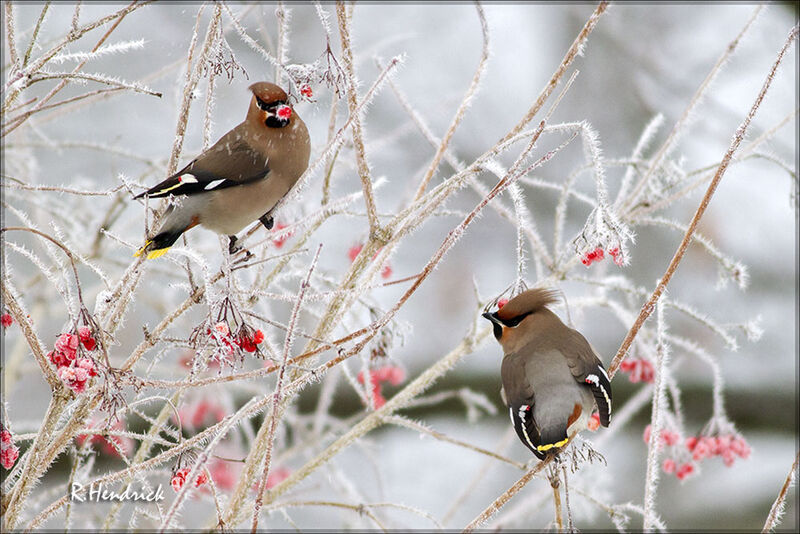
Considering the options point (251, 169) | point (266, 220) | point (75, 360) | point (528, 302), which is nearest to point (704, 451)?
point (528, 302)

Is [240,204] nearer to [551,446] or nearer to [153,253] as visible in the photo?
[153,253]

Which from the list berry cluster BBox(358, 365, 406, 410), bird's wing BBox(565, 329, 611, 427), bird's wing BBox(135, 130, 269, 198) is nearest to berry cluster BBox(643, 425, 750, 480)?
bird's wing BBox(565, 329, 611, 427)

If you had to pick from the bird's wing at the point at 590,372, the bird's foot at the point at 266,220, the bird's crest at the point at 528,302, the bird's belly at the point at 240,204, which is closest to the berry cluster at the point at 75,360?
the bird's belly at the point at 240,204

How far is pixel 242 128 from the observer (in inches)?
115

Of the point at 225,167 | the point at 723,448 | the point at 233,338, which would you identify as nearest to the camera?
the point at 233,338

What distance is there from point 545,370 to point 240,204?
41.1 inches

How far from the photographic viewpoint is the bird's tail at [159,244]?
2.35 meters

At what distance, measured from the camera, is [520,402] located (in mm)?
A: 2938

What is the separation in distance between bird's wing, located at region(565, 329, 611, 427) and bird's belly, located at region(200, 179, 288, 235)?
3.29ft

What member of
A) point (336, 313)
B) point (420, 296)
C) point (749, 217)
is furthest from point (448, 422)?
point (336, 313)

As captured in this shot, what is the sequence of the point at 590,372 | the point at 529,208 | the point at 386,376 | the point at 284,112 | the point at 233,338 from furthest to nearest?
the point at 529,208 → the point at 386,376 → the point at 590,372 → the point at 284,112 → the point at 233,338

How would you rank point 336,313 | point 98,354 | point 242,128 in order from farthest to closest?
point 242,128 → point 336,313 → point 98,354

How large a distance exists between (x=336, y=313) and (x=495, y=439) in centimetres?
471

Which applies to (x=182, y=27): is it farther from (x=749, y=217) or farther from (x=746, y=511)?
(x=746, y=511)
